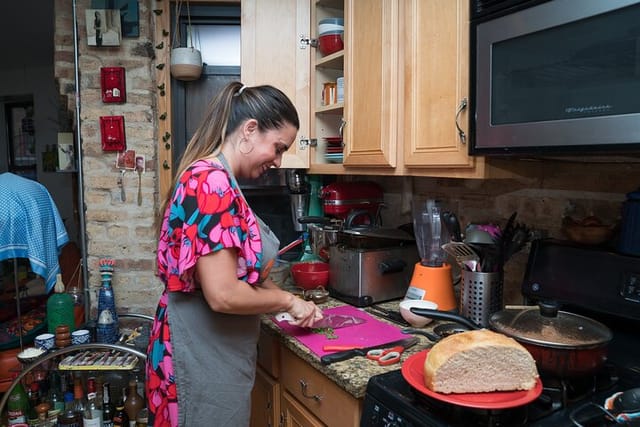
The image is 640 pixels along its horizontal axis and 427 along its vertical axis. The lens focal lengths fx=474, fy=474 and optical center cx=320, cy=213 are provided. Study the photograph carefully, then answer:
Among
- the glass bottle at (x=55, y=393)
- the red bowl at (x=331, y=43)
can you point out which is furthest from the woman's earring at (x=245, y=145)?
the glass bottle at (x=55, y=393)

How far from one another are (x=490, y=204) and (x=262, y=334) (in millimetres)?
935

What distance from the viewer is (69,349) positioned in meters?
1.90

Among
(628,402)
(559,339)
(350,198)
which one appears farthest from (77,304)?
(628,402)

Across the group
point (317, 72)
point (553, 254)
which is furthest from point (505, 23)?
point (317, 72)

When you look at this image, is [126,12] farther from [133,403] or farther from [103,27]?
[133,403]

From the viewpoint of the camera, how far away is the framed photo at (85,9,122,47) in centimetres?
225

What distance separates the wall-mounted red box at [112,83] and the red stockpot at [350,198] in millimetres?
1105

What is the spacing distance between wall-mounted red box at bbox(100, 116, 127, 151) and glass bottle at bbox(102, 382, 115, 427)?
3.68 ft

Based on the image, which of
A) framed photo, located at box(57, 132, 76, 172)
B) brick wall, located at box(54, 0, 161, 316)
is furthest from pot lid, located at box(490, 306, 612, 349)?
framed photo, located at box(57, 132, 76, 172)

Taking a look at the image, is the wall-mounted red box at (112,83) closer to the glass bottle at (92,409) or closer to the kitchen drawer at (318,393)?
the glass bottle at (92,409)

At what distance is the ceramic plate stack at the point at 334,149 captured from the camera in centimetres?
208

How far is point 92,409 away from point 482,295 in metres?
1.74

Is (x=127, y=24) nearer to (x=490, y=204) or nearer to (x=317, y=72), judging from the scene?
(x=317, y=72)

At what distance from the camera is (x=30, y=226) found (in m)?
2.13
